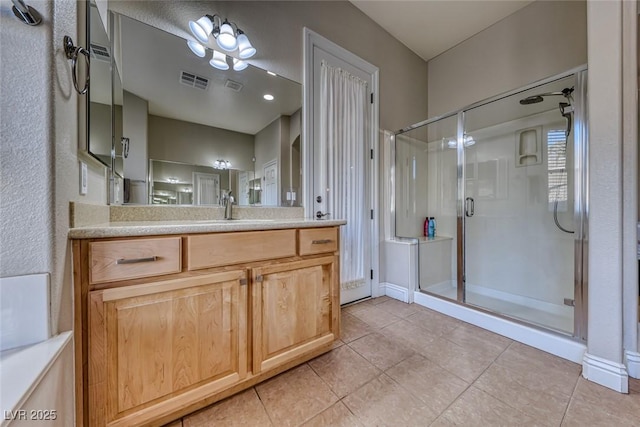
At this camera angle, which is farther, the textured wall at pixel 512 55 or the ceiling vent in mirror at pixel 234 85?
the textured wall at pixel 512 55

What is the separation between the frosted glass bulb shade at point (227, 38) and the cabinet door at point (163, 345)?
156cm

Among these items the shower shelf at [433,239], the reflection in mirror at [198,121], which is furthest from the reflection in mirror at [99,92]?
the shower shelf at [433,239]

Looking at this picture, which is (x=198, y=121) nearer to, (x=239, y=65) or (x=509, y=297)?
(x=239, y=65)

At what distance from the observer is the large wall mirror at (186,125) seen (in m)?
1.37

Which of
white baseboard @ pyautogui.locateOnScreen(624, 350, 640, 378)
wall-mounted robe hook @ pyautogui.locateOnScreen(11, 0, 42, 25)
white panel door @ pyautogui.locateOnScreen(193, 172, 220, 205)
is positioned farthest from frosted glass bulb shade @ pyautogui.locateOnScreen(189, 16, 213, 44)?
white baseboard @ pyautogui.locateOnScreen(624, 350, 640, 378)

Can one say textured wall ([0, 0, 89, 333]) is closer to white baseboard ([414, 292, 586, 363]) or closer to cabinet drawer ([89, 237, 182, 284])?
cabinet drawer ([89, 237, 182, 284])

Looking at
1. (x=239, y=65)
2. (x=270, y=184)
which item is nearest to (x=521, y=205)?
(x=270, y=184)

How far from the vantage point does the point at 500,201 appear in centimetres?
262

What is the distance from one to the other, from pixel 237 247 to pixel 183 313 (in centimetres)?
35

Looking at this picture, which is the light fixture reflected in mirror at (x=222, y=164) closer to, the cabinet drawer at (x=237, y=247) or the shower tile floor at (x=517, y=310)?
the cabinet drawer at (x=237, y=247)

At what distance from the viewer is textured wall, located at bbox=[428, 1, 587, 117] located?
216cm

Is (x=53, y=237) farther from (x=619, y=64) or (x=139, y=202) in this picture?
(x=619, y=64)

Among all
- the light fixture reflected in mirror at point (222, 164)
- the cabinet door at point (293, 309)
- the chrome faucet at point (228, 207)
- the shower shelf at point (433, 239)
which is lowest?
the cabinet door at point (293, 309)

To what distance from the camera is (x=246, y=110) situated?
1821 millimetres
